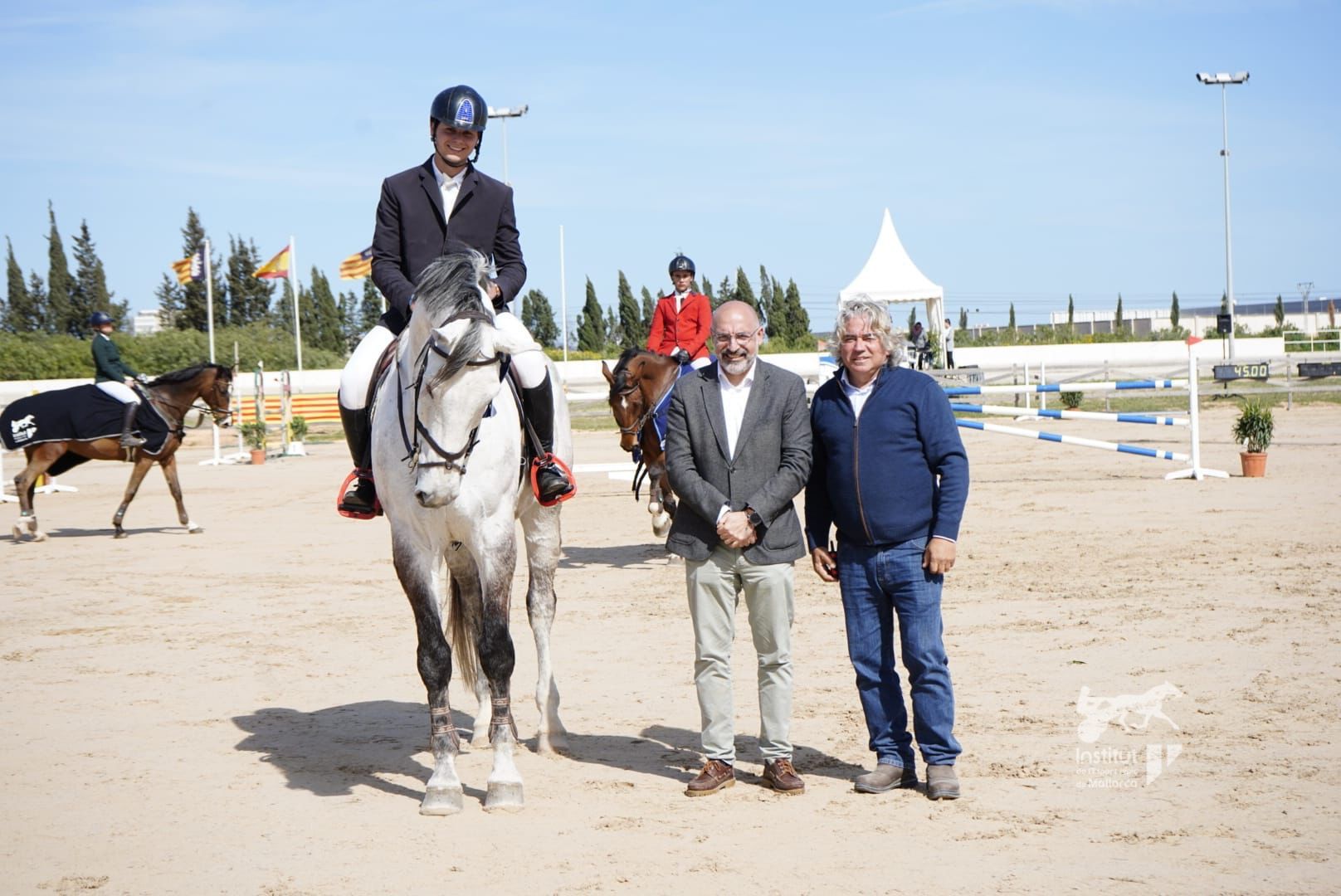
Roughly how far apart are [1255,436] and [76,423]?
601 inches

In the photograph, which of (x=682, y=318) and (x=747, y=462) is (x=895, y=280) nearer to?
(x=682, y=318)

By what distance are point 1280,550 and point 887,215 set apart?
31986 mm

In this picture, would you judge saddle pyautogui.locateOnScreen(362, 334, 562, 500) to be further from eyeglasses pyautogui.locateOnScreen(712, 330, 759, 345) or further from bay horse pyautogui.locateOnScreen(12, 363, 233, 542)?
bay horse pyautogui.locateOnScreen(12, 363, 233, 542)

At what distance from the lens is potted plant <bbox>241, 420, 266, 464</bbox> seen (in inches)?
983

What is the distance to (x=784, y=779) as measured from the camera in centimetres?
496

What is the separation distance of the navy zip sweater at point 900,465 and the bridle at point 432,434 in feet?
4.99

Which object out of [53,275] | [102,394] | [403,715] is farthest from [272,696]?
[53,275]

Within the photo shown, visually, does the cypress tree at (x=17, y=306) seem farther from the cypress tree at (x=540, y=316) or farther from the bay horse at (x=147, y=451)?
the bay horse at (x=147, y=451)

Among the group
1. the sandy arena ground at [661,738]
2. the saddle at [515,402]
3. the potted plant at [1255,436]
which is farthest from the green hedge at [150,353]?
the saddle at [515,402]

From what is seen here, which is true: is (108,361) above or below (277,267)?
below

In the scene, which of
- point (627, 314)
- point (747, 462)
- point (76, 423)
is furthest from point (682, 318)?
point (627, 314)

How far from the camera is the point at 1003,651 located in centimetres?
719

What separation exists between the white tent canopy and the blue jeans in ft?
111

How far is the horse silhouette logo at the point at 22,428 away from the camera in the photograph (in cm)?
1459
